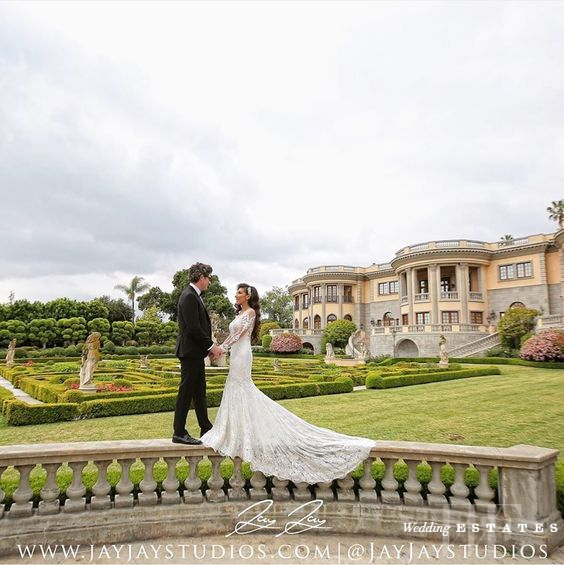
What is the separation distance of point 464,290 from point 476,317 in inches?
125

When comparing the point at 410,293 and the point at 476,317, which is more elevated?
the point at 410,293

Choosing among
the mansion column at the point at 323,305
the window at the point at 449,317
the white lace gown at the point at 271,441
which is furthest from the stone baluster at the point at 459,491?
the mansion column at the point at 323,305

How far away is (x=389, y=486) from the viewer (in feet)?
13.5

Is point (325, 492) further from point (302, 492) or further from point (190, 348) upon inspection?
point (190, 348)

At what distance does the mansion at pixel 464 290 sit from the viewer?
118 feet

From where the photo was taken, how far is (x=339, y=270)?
53344 mm

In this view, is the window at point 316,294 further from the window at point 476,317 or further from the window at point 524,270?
the window at point 524,270

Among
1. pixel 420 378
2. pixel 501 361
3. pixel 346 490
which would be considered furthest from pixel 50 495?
pixel 501 361

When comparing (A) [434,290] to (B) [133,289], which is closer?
(A) [434,290]

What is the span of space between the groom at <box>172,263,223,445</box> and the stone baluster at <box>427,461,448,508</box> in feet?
7.63

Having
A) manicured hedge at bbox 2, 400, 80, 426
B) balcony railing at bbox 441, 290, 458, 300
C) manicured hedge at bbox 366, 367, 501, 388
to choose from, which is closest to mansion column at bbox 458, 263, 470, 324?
balcony railing at bbox 441, 290, 458, 300

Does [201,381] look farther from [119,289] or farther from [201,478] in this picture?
[119,289]

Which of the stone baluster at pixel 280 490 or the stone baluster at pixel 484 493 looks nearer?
the stone baluster at pixel 484 493

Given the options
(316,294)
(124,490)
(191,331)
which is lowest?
(124,490)
